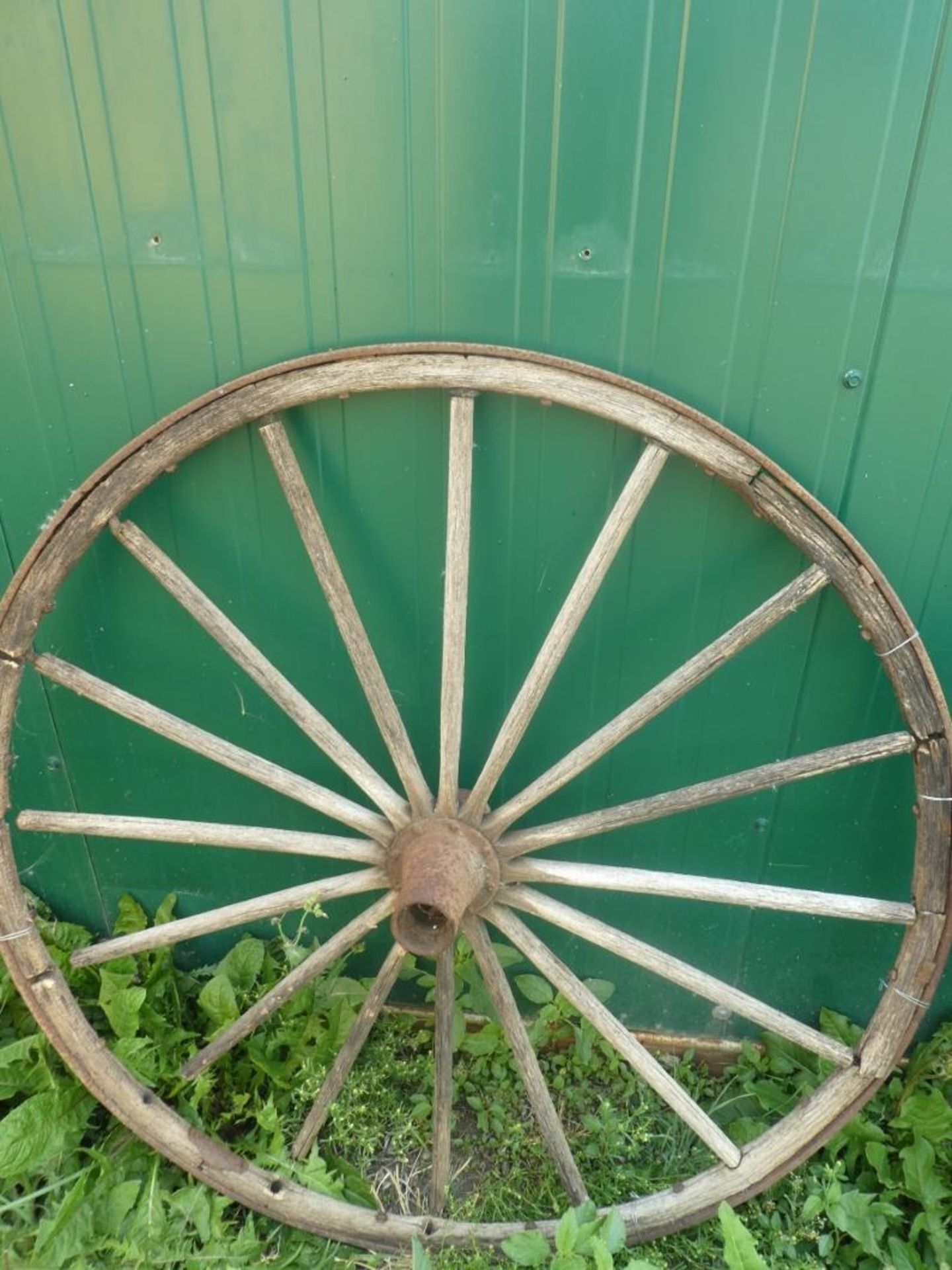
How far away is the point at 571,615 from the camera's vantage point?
1.94 meters

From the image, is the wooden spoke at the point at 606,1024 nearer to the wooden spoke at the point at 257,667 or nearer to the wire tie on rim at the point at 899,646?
the wooden spoke at the point at 257,667

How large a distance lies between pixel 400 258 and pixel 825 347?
2.88ft

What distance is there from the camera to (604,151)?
1.75m

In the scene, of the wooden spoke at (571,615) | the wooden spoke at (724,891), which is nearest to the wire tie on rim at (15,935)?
the wooden spoke at (571,615)

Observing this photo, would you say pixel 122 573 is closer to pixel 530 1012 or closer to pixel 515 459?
pixel 515 459

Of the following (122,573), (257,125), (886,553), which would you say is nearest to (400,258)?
(257,125)

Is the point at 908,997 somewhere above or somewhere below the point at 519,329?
below

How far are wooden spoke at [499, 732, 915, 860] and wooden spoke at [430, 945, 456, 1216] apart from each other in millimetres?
410

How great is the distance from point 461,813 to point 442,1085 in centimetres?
69

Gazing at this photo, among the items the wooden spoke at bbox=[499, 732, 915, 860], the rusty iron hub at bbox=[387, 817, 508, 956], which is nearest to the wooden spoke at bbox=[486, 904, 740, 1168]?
the rusty iron hub at bbox=[387, 817, 508, 956]

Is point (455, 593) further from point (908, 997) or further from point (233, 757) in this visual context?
point (908, 997)

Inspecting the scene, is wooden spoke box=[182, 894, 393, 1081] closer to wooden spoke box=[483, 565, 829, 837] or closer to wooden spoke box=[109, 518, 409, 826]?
wooden spoke box=[109, 518, 409, 826]

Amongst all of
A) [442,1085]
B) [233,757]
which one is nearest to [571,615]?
[233,757]

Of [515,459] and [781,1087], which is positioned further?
[781,1087]
